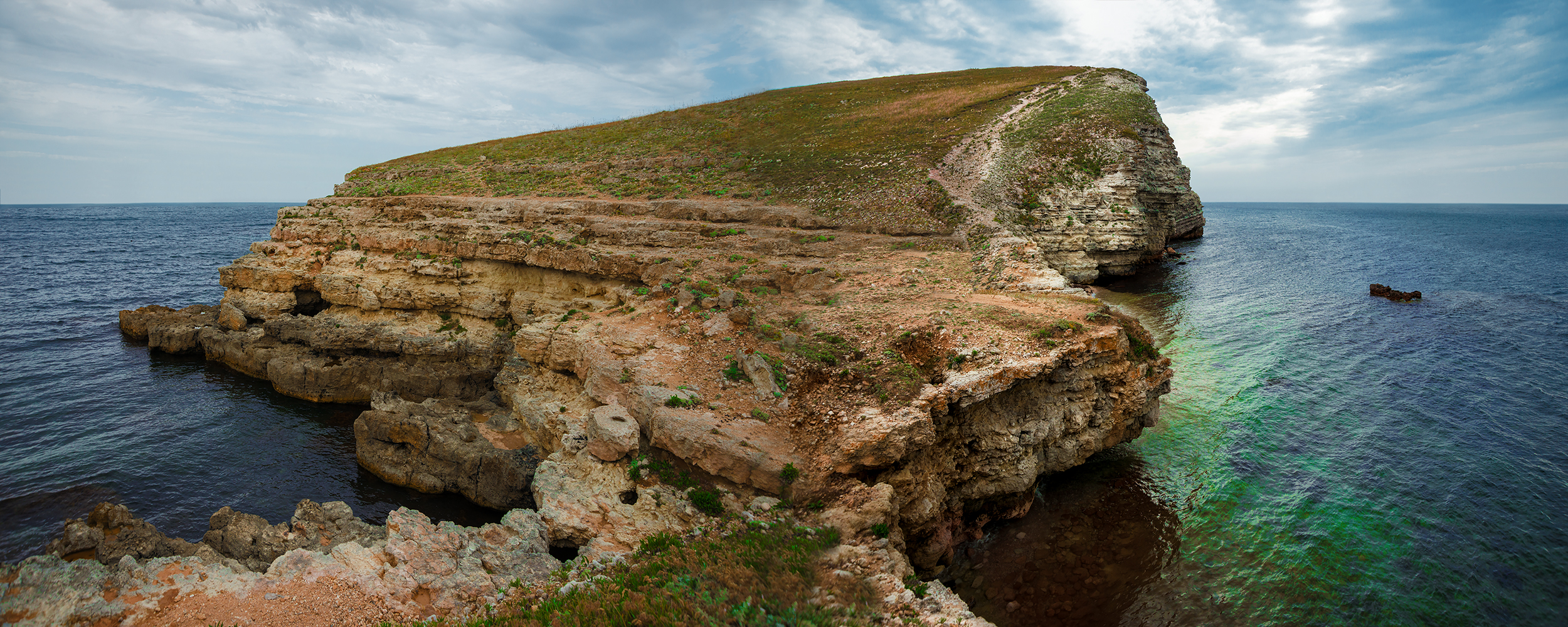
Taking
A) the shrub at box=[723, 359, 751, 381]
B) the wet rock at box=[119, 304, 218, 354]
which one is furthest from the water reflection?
the wet rock at box=[119, 304, 218, 354]

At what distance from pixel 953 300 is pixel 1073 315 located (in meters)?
3.74

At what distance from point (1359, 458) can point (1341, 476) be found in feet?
5.58

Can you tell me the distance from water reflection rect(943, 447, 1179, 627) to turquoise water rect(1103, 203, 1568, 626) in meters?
0.49

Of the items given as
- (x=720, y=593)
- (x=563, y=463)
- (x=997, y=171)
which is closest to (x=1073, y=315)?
(x=720, y=593)

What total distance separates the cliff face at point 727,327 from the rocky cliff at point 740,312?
0.37 feet

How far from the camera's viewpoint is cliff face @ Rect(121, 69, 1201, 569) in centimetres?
1549

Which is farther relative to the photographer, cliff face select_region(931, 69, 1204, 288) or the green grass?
cliff face select_region(931, 69, 1204, 288)

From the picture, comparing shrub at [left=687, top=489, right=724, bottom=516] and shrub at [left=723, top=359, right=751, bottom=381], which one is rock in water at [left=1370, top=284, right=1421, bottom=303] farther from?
shrub at [left=687, top=489, right=724, bottom=516]

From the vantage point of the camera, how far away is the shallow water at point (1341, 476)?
15023 mm

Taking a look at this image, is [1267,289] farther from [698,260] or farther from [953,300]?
[698,260]

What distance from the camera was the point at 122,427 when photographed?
24.9 metres

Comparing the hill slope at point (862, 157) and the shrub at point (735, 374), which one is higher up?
the hill slope at point (862, 157)

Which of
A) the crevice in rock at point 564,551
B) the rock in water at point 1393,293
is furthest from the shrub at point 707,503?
the rock in water at point 1393,293

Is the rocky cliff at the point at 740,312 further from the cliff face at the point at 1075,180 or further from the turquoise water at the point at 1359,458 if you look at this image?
the turquoise water at the point at 1359,458
